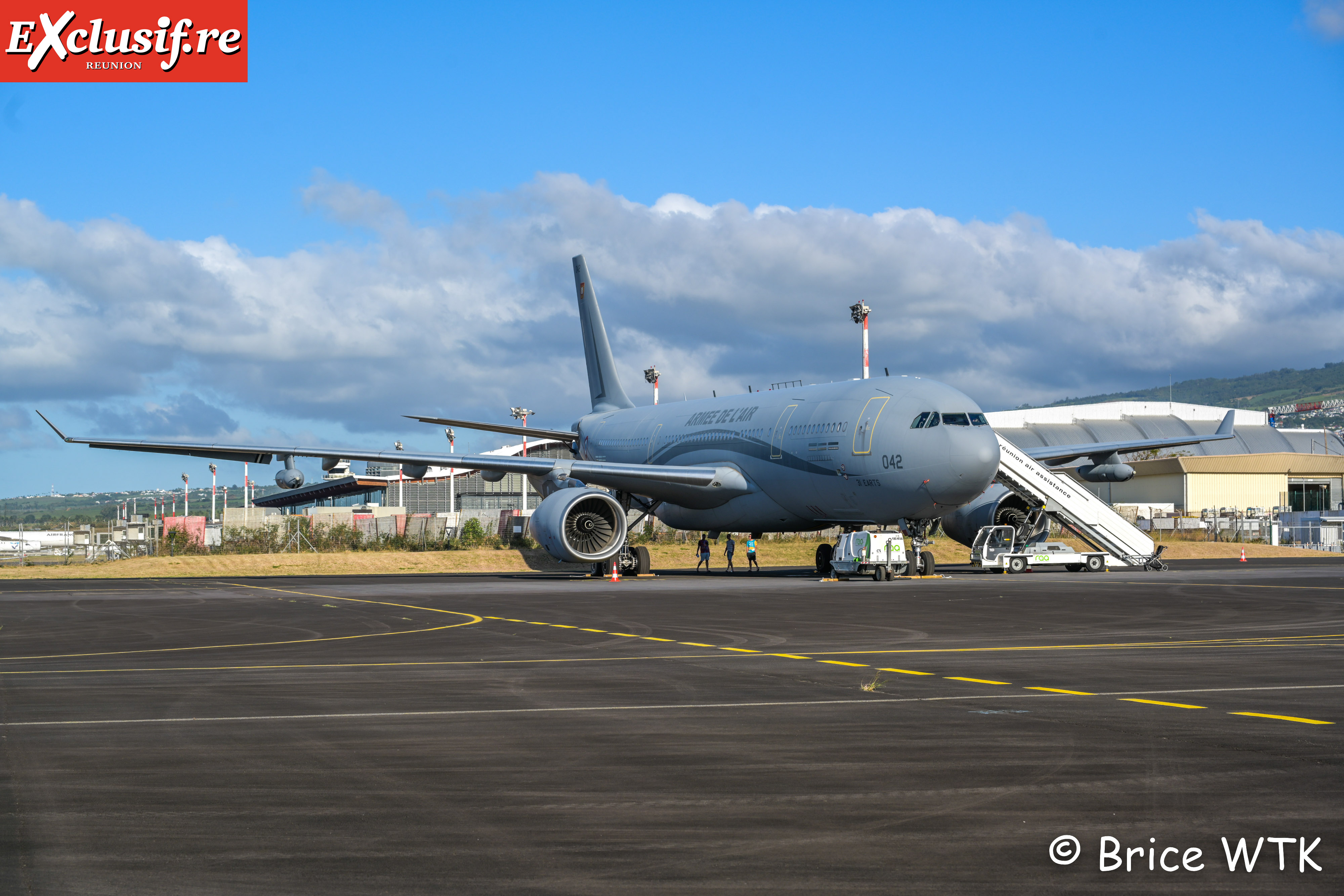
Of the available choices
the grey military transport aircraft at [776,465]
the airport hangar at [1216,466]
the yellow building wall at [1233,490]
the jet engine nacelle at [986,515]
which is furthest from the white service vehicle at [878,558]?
the yellow building wall at [1233,490]

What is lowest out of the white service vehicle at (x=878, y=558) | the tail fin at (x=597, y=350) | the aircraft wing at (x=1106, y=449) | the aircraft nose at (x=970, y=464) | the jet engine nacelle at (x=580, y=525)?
the white service vehicle at (x=878, y=558)

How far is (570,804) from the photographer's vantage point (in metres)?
6.76

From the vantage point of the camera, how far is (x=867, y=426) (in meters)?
32.8

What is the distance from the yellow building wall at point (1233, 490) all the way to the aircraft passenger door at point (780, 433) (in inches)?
2181

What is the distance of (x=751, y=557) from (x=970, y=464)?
1390 centimetres

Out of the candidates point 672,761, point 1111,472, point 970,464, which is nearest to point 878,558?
point 970,464

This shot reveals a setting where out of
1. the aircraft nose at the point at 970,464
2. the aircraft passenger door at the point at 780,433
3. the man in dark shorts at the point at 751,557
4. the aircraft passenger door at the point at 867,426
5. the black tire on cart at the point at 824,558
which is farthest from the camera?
the man in dark shorts at the point at 751,557

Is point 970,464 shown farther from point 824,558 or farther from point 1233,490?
point 1233,490

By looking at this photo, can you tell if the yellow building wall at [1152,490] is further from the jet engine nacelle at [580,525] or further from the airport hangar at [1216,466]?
the jet engine nacelle at [580,525]

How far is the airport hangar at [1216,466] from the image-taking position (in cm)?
8300

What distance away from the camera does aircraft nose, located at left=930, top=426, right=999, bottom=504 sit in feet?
103

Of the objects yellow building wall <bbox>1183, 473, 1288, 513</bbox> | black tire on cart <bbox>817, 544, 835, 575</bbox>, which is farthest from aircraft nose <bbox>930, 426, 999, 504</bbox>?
yellow building wall <bbox>1183, 473, 1288, 513</bbox>

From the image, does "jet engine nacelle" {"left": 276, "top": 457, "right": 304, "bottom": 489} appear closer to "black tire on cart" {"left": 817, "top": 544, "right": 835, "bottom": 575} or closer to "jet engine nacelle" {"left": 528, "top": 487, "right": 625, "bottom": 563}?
"jet engine nacelle" {"left": 528, "top": 487, "right": 625, "bottom": 563}

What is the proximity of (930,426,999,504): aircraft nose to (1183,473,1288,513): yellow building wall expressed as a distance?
56762mm
